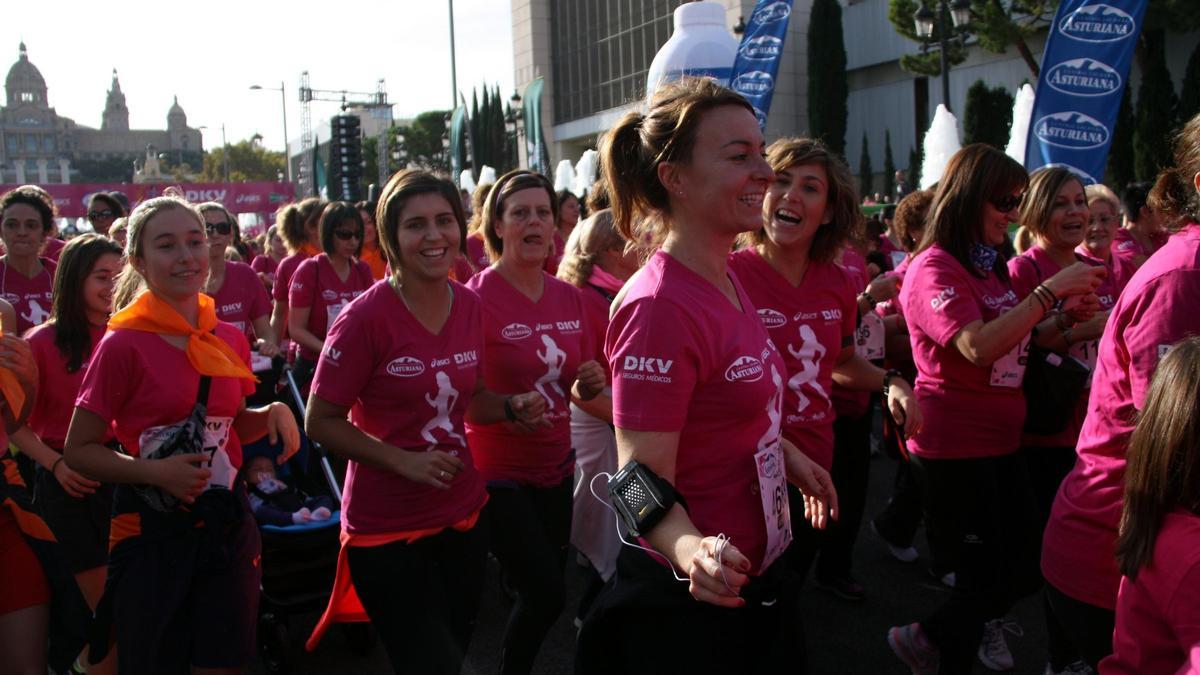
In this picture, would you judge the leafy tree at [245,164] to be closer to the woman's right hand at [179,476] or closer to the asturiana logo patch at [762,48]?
the asturiana logo patch at [762,48]

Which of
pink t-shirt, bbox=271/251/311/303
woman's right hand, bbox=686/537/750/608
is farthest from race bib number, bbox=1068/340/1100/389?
pink t-shirt, bbox=271/251/311/303

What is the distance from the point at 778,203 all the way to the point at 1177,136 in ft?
4.71

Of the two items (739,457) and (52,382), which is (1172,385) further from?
(52,382)

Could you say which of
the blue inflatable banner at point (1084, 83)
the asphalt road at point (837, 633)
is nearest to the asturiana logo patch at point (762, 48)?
the blue inflatable banner at point (1084, 83)

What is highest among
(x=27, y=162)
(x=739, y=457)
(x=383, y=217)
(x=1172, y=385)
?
(x=27, y=162)

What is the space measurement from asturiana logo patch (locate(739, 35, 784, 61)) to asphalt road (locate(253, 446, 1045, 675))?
6.96 metres

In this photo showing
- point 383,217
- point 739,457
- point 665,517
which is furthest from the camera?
point 383,217

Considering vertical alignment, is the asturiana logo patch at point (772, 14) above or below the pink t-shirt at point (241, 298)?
above

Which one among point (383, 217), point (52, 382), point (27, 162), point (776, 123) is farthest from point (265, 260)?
point (27, 162)

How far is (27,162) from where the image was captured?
529 ft

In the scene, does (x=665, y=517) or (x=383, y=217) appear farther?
(x=383, y=217)

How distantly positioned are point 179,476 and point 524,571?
4.24ft

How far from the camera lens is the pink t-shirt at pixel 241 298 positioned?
7.05 meters

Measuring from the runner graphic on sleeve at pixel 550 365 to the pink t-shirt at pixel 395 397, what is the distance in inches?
27.5
